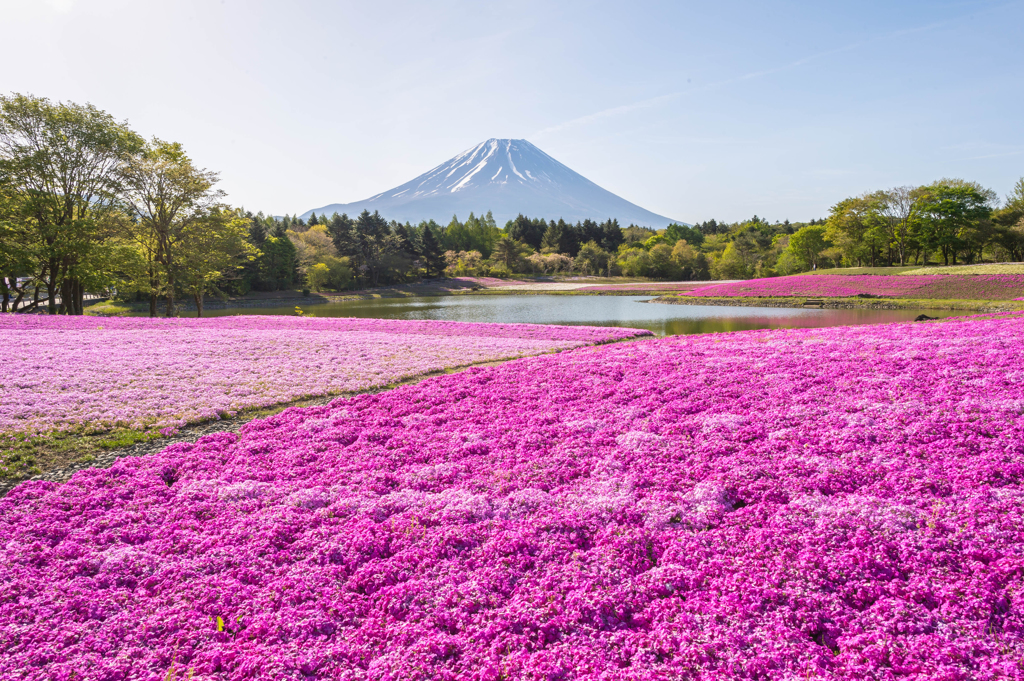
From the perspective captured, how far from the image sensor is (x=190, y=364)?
16891 mm

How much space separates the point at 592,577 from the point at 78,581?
565cm

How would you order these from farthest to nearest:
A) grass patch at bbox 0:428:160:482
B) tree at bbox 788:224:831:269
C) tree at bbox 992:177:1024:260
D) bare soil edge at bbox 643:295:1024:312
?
tree at bbox 788:224:831:269, tree at bbox 992:177:1024:260, bare soil edge at bbox 643:295:1024:312, grass patch at bbox 0:428:160:482

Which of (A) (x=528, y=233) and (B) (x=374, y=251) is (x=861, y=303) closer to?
(B) (x=374, y=251)

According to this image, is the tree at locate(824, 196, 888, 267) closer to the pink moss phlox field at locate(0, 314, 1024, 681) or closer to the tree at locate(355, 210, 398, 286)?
the tree at locate(355, 210, 398, 286)

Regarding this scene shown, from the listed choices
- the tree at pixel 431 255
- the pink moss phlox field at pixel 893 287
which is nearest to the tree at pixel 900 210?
the pink moss phlox field at pixel 893 287

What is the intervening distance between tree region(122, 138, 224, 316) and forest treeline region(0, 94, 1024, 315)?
0.36ft

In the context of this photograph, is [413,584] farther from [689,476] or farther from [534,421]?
[534,421]

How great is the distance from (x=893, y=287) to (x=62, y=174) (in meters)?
77.9

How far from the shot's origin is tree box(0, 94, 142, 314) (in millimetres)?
35656

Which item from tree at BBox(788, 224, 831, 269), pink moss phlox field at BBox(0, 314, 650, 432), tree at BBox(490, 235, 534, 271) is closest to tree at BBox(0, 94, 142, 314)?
pink moss phlox field at BBox(0, 314, 650, 432)

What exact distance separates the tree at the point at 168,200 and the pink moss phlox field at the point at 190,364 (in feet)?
48.5

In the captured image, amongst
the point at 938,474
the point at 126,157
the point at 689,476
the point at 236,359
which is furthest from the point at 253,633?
the point at 126,157

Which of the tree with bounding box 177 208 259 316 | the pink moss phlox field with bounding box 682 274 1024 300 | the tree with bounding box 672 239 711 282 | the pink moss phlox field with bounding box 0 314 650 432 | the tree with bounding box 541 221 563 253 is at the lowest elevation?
the pink moss phlox field with bounding box 0 314 650 432

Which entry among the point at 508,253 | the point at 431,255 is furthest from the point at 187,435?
the point at 508,253
